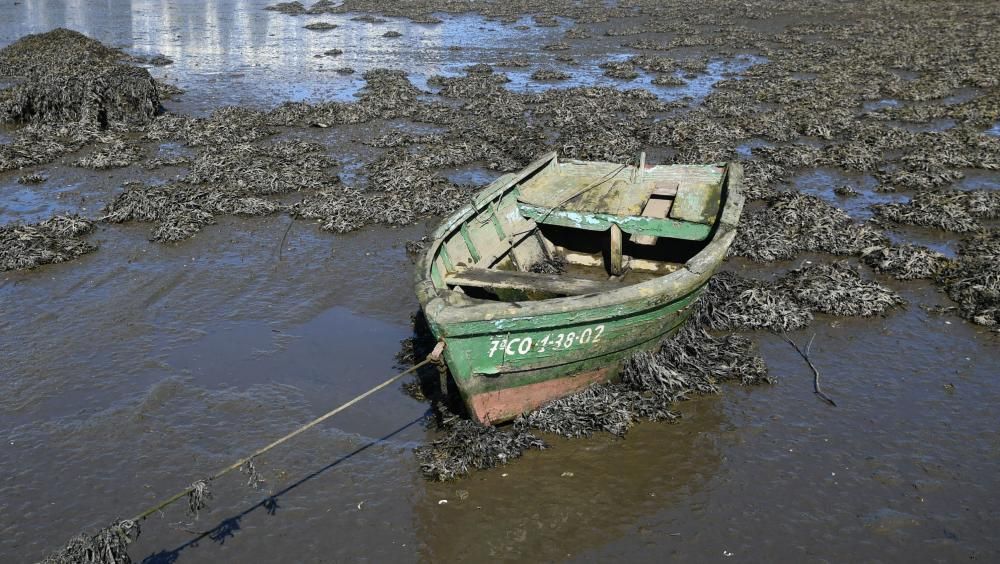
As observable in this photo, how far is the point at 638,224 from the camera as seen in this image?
9.53m

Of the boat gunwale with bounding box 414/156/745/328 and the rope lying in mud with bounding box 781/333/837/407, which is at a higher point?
the boat gunwale with bounding box 414/156/745/328

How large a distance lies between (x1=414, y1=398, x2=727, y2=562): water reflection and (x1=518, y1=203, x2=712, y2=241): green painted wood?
2.86m

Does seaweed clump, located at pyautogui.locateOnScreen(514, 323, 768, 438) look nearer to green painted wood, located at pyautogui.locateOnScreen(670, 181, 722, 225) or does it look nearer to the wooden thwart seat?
the wooden thwart seat

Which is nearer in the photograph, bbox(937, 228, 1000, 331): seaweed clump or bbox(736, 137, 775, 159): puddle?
bbox(937, 228, 1000, 331): seaweed clump

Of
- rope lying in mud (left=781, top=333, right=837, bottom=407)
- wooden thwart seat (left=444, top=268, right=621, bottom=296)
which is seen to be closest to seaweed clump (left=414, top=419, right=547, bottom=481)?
wooden thwart seat (left=444, top=268, right=621, bottom=296)

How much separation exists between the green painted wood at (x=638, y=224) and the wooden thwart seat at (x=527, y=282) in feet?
5.14

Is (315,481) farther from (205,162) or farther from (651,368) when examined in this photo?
(205,162)

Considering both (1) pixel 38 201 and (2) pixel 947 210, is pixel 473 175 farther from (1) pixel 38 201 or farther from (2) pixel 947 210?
(2) pixel 947 210

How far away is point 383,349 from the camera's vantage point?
883 cm

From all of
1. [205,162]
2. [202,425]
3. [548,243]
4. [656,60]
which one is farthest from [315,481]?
[656,60]

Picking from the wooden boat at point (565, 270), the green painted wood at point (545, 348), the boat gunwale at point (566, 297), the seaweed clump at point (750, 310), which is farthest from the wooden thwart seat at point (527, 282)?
the seaweed clump at point (750, 310)

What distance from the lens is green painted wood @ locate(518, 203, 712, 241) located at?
31.0 feet

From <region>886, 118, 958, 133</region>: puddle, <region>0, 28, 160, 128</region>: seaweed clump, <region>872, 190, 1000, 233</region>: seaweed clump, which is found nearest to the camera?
<region>872, 190, 1000, 233</region>: seaweed clump

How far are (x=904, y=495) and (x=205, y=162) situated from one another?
44.3 feet
